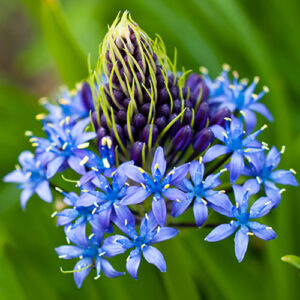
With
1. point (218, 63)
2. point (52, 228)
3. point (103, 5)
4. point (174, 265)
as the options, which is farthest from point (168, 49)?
point (174, 265)

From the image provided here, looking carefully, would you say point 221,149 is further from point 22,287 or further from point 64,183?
point 64,183

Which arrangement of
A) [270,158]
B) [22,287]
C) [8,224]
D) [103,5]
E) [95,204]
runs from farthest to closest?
[103,5] < [8,224] < [22,287] < [270,158] < [95,204]

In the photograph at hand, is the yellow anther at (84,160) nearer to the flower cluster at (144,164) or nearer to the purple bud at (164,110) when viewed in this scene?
the flower cluster at (144,164)

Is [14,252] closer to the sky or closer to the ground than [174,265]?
closer to the sky

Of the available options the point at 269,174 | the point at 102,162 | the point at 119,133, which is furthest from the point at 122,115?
the point at 269,174

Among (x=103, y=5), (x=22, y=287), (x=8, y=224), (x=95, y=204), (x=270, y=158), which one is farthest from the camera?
(x=103, y=5)

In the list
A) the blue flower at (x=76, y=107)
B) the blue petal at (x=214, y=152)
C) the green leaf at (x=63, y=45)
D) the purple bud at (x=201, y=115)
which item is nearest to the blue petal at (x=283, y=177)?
the blue petal at (x=214, y=152)

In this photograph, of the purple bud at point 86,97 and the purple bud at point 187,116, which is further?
the purple bud at point 86,97

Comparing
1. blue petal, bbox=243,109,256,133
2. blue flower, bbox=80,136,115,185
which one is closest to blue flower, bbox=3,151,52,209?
blue flower, bbox=80,136,115,185
